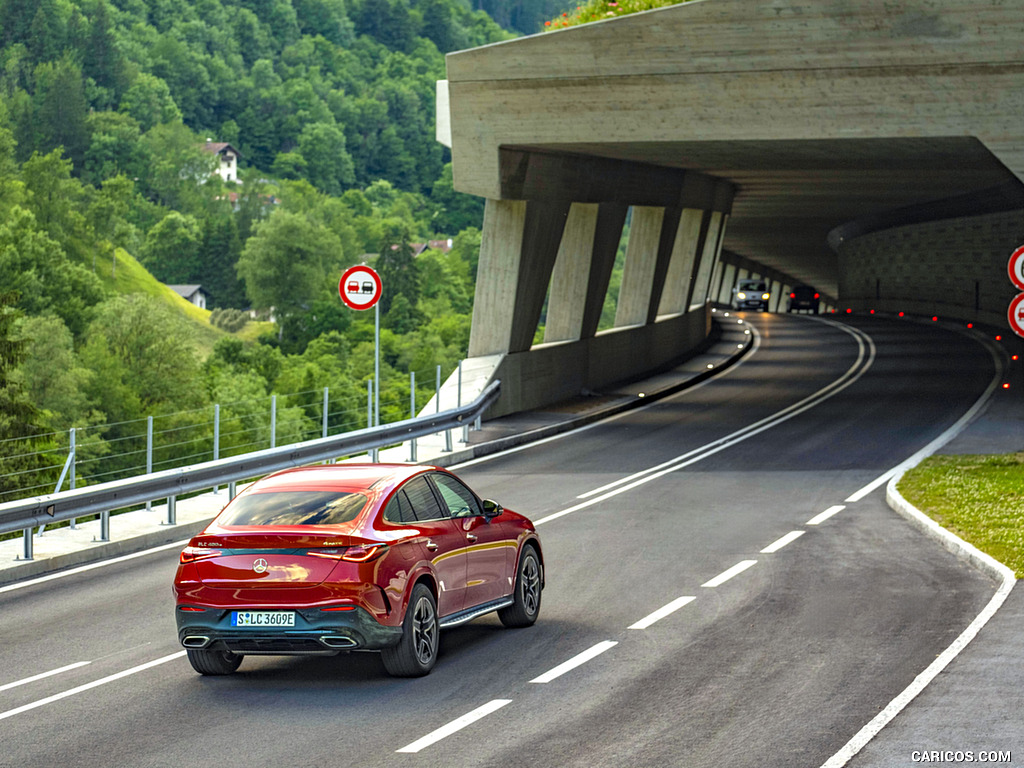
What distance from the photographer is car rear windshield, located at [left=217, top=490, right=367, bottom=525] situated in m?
10.1

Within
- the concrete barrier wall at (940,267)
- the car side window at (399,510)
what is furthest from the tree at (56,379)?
the car side window at (399,510)

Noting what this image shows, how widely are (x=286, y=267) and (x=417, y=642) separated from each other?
16437 cm

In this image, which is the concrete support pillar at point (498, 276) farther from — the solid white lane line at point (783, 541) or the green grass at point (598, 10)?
the solid white lane line at point (783, 541)

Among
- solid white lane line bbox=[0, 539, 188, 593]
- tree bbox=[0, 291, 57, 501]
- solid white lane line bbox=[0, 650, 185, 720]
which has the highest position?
solid white lane line bbox=[0, 650, 185, 720]

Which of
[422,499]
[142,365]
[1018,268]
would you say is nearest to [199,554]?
[422,499]

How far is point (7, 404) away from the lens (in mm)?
70812

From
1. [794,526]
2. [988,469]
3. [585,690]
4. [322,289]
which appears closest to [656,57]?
[988,469]

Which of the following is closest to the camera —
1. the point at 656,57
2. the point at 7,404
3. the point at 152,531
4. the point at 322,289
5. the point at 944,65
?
the point at 152,531

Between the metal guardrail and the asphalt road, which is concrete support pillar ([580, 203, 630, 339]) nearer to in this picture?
the metal guardrail

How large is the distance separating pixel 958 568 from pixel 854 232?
2432 inches

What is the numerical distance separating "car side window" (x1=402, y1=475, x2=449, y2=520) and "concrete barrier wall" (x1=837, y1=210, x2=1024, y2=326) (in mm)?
44611

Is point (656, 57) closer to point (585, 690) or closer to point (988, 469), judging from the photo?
point (988, 469)

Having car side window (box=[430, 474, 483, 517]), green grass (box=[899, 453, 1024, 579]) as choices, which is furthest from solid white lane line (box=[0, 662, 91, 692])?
green grass (box=[899, 453, 1024, 579])

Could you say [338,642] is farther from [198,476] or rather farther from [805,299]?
[805,299]
